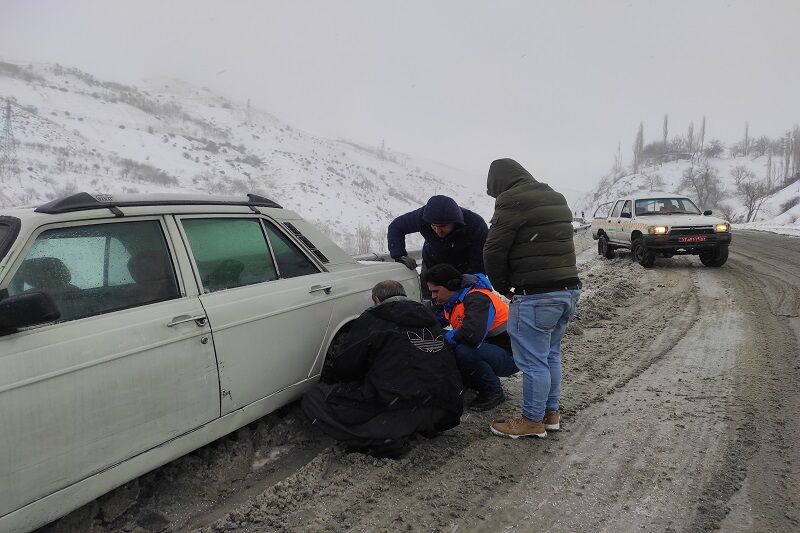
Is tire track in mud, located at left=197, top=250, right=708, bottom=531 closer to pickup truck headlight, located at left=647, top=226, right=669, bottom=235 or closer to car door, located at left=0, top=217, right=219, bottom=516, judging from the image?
car door, located at left=0, top=217, right=219, bottom=516

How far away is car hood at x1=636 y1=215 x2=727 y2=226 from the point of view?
10914 mm

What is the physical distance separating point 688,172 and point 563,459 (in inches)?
4390

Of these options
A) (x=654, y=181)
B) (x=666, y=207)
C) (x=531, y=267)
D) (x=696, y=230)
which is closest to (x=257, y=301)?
(x=531, y=267)

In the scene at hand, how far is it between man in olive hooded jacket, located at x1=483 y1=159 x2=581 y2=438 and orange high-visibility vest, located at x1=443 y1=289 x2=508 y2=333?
0.37m

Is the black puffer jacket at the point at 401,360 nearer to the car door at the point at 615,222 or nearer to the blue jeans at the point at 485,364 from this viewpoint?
→ the blue jeans at the point at 485,364

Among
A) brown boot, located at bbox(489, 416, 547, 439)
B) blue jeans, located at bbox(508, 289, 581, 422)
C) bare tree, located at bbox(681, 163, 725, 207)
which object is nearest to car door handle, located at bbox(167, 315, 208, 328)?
blue jeans, located at bbox(508, 289, 581, 422)

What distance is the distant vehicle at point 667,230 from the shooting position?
1087 cm

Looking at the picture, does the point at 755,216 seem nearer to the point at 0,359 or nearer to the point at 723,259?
the point at 723,259

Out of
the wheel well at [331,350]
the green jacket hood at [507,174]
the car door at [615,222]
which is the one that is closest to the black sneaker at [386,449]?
the wheel well at [331,350]

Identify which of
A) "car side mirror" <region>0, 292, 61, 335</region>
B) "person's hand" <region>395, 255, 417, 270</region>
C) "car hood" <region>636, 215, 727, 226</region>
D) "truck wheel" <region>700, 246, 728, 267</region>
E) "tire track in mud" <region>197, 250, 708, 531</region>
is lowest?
"tire track in mud" <region>197, 250, 708, 531</region>

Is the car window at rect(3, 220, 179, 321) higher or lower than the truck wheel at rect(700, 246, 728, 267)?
higher

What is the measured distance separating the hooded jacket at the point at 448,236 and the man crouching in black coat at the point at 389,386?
4.44ft

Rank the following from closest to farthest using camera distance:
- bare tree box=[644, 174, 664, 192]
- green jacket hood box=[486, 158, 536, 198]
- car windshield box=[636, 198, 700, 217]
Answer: green jacket hood box=[486, 158, 536, 198] → car windshield box=[636, 198, 700, 217] → bare tree box=[644, 174, 664, 192]

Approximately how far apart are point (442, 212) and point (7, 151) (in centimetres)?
5247
